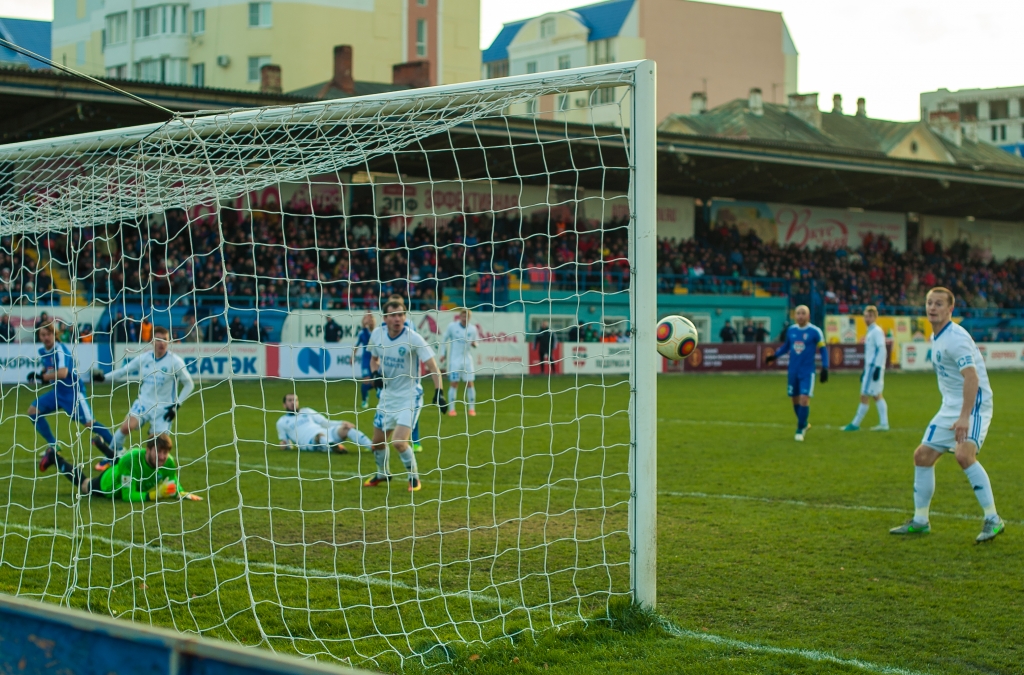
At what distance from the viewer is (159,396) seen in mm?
9578

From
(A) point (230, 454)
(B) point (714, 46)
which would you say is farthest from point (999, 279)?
(A) point (230, 454)

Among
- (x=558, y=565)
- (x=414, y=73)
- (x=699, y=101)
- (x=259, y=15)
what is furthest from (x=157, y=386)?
(x=699, y=101)

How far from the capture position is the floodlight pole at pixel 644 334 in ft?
16.9

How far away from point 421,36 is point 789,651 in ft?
168

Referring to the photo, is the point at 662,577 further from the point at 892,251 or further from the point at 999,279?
the point at 999,279

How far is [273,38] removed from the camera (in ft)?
161

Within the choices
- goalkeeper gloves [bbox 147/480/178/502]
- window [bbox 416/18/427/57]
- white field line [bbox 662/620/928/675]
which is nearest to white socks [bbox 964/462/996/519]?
white field line [bbox 662/620/928/675]

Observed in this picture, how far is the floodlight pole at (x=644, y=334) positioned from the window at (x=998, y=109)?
303 feet

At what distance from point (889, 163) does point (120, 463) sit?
31.3m

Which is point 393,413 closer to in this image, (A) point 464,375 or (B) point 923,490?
(B) point 923,490

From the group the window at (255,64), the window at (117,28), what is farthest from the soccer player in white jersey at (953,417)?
the window at (117,28)

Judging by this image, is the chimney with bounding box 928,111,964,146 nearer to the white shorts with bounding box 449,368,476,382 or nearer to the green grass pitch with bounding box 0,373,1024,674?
the white shorts with bounding box 449,368,476,382

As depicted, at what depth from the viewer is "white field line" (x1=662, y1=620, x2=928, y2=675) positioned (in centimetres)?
453

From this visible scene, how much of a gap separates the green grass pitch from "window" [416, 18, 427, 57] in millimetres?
44110
